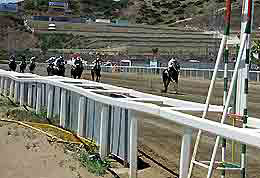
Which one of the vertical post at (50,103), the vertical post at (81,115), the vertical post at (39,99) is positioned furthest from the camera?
the vertical post at (39,99)

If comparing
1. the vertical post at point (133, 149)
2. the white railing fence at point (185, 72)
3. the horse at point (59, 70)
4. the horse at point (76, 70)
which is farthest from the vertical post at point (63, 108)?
the white railing fence at point (185, 72)

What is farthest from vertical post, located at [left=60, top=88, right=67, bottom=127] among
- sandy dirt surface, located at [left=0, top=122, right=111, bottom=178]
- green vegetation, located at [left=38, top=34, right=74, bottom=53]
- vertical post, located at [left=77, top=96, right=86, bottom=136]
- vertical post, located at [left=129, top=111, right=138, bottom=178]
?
green vegetation, located at [left=38, top=34, right=74, bottom=53]

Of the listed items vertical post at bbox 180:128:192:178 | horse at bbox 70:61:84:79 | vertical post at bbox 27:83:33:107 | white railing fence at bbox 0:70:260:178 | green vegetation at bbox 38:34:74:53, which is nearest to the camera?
white railing fence at bbox 0:70:260:178

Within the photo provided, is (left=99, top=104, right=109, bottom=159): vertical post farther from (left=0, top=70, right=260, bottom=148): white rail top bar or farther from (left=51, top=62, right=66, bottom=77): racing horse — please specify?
(left=51, top=62, right=66, bottom=77): racing horse

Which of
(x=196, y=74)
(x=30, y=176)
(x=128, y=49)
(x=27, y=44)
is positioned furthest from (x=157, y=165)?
(x=27, y=44)

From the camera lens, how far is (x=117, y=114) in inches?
324

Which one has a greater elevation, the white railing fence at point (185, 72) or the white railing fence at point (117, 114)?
the white railing fence at point (117, 114)

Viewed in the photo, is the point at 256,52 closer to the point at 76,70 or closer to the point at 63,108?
the point at 76,70

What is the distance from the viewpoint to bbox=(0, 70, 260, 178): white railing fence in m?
5.55

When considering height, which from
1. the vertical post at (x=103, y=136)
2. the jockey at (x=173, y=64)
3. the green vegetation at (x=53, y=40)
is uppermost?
the green vegetation at (x=53, y=40)

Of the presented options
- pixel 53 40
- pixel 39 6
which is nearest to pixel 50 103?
pixel 53 40

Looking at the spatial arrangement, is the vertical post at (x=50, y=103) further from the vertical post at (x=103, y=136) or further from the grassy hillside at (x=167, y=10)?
the grassy hillside at (x=167, y=10)

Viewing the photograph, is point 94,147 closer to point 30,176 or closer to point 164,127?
point 30,176

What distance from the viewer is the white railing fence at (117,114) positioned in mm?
5551
